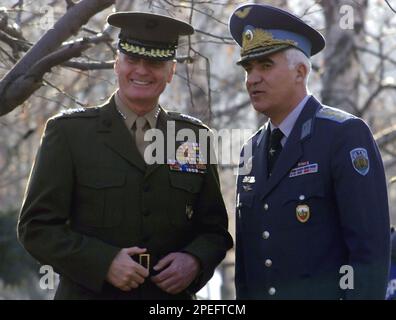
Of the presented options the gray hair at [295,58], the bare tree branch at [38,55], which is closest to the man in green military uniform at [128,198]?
the gray hair at [295,58]

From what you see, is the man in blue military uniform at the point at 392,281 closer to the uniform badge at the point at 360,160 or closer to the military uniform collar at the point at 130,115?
the uniform badge at the point at 360,160

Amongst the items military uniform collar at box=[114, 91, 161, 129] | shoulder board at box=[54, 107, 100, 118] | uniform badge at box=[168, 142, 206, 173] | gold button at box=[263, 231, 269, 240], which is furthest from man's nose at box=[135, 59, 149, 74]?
gold button at box=[263, 231, 269, 240]

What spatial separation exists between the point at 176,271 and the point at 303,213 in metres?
0.62

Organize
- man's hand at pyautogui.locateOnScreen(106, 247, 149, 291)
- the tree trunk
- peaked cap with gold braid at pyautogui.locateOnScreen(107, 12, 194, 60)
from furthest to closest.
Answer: the tree trunk < peaked cap with gold braid at pyautogui.locateOnScreen(107, 12, 194, 60) < man's hand at pyautogui.locateOnScreen(106, 247, 149, 291)

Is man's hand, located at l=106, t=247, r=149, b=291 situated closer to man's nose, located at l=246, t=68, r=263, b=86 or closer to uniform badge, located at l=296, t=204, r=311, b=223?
uniform badge, located at l=296, t=204, r=311, b=223

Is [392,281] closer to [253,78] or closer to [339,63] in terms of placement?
[253,78]

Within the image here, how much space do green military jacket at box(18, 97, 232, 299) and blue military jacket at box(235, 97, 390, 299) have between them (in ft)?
0.74

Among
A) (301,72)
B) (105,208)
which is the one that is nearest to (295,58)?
(301,72)

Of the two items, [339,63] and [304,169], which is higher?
[339,63]

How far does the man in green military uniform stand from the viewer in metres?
4.67

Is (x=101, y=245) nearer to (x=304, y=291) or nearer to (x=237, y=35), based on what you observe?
(x=304, y=291)

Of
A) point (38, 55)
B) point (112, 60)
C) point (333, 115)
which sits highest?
point (112, 60)

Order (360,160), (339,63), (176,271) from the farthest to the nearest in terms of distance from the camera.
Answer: (339,63) → (176,271) → (360,160)

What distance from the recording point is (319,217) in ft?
15.0
